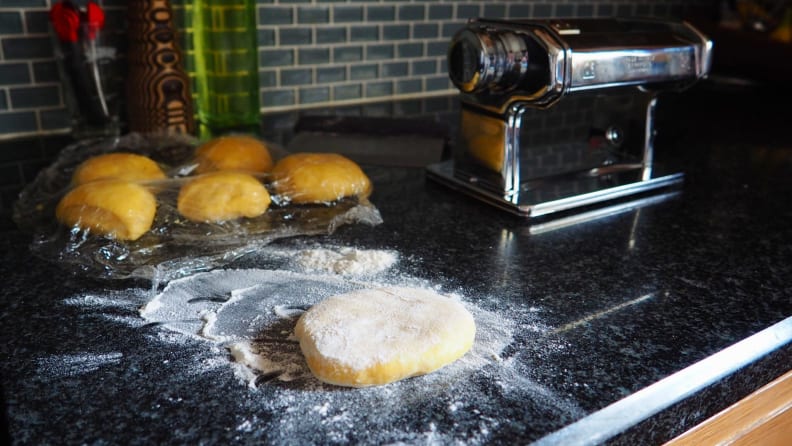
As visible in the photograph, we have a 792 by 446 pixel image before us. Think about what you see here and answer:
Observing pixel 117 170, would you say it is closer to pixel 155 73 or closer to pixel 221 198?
pixel 221 198

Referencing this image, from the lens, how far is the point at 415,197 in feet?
2.70

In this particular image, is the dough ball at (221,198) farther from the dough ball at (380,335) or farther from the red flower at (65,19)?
the red flower at (65,19)

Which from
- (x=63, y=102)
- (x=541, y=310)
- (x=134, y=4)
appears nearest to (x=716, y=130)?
(x=541, y=310)

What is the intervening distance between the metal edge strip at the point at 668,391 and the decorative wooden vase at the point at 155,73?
2.53ft

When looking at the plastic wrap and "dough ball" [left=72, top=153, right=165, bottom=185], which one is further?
"dough ball" [left=72, top=153, right=165, bottom=185]

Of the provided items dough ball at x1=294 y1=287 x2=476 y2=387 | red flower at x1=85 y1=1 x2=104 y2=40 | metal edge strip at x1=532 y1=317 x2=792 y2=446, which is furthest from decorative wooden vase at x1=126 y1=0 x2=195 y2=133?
metal edge strip at x1=532 y1=317 x2=792 y2=446

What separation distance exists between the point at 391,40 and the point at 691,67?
0.64m

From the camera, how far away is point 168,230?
66 cm

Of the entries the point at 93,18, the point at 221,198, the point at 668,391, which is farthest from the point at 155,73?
the point at 668,391

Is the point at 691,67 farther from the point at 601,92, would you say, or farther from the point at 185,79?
the point at 185,79

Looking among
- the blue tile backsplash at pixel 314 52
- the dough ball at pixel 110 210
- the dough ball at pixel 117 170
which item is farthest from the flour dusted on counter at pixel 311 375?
the blue tile backsplash at pixel 314 52

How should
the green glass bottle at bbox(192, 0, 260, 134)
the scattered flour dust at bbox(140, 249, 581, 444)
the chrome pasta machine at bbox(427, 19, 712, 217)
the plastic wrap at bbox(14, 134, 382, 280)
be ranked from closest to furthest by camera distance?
the scattered flour dust at bbox(140, 249, 581, 444) → the plastic wrap at bbox(14, 134, 382, 280) → the chrome pasta machine at bbox(427, 19, 712, 217) → the green glass bottle at bbox(192, 0, 260, 134)

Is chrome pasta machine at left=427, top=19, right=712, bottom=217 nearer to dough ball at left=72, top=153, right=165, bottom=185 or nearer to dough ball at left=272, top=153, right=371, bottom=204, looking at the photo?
dough ball at left=272, top=153, right=371, bottom=204

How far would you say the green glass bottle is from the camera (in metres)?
1.04
